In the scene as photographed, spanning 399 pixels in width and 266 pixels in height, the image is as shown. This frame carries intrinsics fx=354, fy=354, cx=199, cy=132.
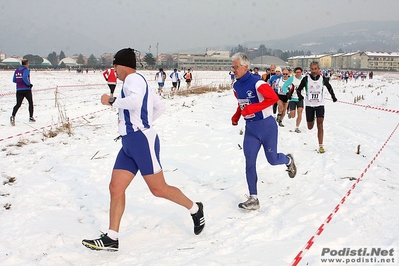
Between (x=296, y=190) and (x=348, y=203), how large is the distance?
838 millimetres

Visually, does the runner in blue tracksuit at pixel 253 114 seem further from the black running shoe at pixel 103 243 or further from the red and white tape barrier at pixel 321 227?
the black running shoe at pixel 103 243

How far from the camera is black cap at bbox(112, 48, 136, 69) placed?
3430 millimetres

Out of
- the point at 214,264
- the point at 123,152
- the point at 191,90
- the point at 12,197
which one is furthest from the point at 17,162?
the point at 191,90

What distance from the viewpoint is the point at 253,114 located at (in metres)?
4.52

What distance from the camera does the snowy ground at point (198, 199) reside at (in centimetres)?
340

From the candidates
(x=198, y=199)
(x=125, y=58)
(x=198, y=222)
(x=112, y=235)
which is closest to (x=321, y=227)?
(x=198, y=222)

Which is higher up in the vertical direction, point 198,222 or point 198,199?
point 198,222

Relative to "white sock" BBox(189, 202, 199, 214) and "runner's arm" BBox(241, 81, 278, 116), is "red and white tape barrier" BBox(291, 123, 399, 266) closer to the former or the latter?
"white sock" BBox(189, 202, 199, 214)

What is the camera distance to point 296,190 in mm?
5129

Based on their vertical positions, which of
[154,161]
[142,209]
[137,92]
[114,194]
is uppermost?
[137,92]

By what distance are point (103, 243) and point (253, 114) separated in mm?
2354

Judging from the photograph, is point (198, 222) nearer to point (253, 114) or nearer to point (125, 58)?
point (253, 114)

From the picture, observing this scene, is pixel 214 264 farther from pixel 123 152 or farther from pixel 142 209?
pixel 142 209

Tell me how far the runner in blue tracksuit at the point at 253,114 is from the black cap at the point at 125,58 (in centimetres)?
142
